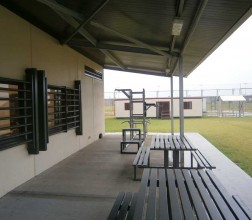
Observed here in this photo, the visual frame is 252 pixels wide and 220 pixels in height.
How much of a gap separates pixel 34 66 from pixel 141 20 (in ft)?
7.29

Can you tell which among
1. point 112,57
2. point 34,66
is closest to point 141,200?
point 34,66

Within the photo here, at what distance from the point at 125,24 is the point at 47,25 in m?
1.74

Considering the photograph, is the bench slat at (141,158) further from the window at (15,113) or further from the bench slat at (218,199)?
the window at (15,113)

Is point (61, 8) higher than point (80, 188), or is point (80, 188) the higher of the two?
point (61, 8)

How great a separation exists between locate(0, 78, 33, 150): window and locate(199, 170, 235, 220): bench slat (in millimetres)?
3012

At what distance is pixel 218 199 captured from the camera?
92.6 inches

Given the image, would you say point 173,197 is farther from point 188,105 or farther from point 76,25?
point 188,105

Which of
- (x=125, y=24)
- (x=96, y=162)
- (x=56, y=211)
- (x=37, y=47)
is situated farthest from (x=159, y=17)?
(x=96, y=162)

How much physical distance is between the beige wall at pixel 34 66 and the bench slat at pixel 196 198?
2855 mm

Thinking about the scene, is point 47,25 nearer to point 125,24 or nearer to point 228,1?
point 125,24

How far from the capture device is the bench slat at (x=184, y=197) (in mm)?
2012

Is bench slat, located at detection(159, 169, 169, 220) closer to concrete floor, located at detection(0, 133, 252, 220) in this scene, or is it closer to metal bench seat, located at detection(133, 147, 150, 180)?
concrete floor, located at detection(0, 133, 252, 220)

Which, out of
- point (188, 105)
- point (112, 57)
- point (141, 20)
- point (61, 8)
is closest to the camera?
point (61, 8)

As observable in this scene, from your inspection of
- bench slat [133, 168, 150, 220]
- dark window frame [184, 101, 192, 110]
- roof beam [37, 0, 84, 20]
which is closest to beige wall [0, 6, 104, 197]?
roof beam [37, 0, 84, 20]
